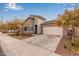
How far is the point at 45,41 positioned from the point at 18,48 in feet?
1.24

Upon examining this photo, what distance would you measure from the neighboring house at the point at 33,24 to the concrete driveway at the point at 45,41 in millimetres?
98

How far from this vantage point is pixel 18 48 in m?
2.54

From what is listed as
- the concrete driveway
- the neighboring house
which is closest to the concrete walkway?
the concrete driveway

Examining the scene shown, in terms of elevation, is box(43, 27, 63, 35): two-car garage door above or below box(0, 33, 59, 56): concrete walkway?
above

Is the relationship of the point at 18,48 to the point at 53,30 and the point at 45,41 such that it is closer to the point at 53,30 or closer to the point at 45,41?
the point at 45,41

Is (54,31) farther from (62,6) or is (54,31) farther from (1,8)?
(1,8)

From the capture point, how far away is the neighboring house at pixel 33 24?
255cm

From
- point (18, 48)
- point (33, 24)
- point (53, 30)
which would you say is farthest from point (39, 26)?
point (18, 48)

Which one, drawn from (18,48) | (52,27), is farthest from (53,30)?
(18,48)

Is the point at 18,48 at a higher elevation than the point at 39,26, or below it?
below

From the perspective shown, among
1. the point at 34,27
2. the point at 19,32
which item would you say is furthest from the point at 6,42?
the point at 34,27

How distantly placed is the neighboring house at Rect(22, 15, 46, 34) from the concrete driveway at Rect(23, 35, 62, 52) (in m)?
0.10

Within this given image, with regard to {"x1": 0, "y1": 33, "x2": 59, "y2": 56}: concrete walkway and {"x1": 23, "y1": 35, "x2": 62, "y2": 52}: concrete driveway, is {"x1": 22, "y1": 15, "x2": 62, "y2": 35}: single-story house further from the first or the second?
{"x1": 0, "y1": 33, "x2": 59, "y2": 56}: concrete walkway

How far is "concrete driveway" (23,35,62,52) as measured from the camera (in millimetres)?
2520
